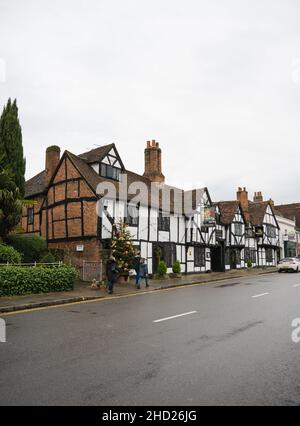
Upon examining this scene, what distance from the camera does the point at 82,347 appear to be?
21.3 ft

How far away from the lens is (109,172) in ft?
86.4

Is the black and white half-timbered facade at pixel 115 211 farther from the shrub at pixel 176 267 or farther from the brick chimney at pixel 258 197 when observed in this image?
the brick chimney at pixel 258 197

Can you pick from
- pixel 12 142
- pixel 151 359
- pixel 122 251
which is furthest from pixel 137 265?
pixel 151 359

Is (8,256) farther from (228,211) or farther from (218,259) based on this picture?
(228,211)

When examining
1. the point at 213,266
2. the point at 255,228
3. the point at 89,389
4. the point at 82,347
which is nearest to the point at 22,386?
the point at 89,389

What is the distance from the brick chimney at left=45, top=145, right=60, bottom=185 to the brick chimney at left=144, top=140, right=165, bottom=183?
815 cm

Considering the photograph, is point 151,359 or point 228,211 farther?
point 228,211

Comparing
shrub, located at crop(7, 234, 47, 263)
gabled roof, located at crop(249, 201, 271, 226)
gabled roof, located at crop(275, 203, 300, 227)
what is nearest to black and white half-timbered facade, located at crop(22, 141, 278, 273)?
shrub, located at crop(7, 234, 47, 263)

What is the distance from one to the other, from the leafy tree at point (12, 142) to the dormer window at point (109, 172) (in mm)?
5749

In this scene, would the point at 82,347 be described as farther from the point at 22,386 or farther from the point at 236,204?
the point at 236,204

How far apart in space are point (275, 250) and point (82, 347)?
51.6m

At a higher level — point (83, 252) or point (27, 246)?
point (27, 246)

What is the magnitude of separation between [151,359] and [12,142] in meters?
19.3

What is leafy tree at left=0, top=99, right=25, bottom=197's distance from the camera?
71.1 feet
